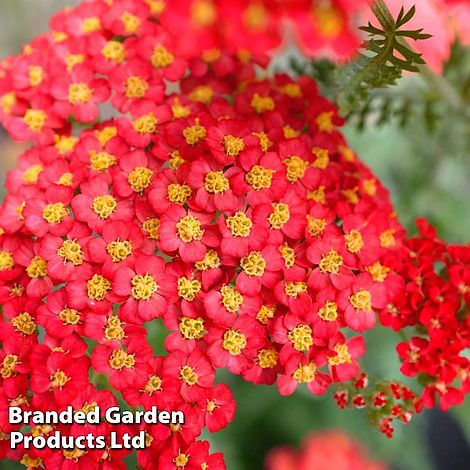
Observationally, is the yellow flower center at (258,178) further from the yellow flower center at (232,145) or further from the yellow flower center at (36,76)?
the yellow flower center at (36,76)

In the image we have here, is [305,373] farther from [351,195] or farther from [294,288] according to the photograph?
[351,195]

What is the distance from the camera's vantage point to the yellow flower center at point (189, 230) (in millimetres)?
777

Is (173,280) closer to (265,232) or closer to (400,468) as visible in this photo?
(265,232)

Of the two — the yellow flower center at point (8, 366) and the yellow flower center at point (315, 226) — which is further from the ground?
the yellow flower center at point (315, 226)

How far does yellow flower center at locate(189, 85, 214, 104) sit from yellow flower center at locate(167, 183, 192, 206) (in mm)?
185

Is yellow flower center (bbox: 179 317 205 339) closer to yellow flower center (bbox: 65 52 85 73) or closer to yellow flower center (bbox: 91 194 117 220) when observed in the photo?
yellow flower center (bbox: 91 194 117 220)

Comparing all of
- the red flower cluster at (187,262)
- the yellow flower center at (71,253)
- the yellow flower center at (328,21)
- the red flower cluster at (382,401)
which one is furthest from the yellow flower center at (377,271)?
the yellow flower center at (328,21)

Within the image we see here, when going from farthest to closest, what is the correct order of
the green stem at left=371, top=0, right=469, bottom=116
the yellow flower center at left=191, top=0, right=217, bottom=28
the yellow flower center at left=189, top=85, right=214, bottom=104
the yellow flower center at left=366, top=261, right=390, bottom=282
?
the yellow flower center at left=191, top=0, right=217, bottom=28 → the green stem at left=371, top=0, right=469, bottom=116 → the yellow flower center at left=189, top=85, right=214, bottom=104 → the yellow flower center at left=366, top=261, right=390, bottom=282

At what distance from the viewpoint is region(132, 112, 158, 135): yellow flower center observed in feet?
2.94

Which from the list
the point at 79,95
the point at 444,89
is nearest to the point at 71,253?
the point at 79,95

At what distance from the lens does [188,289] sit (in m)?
0.78

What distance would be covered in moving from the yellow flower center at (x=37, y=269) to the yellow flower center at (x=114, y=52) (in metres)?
0.31

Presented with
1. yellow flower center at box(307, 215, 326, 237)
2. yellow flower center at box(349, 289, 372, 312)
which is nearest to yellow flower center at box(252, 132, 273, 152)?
yellow flower center at box(307, 215, 326, 237)

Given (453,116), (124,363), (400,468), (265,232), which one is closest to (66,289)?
(124,363)
